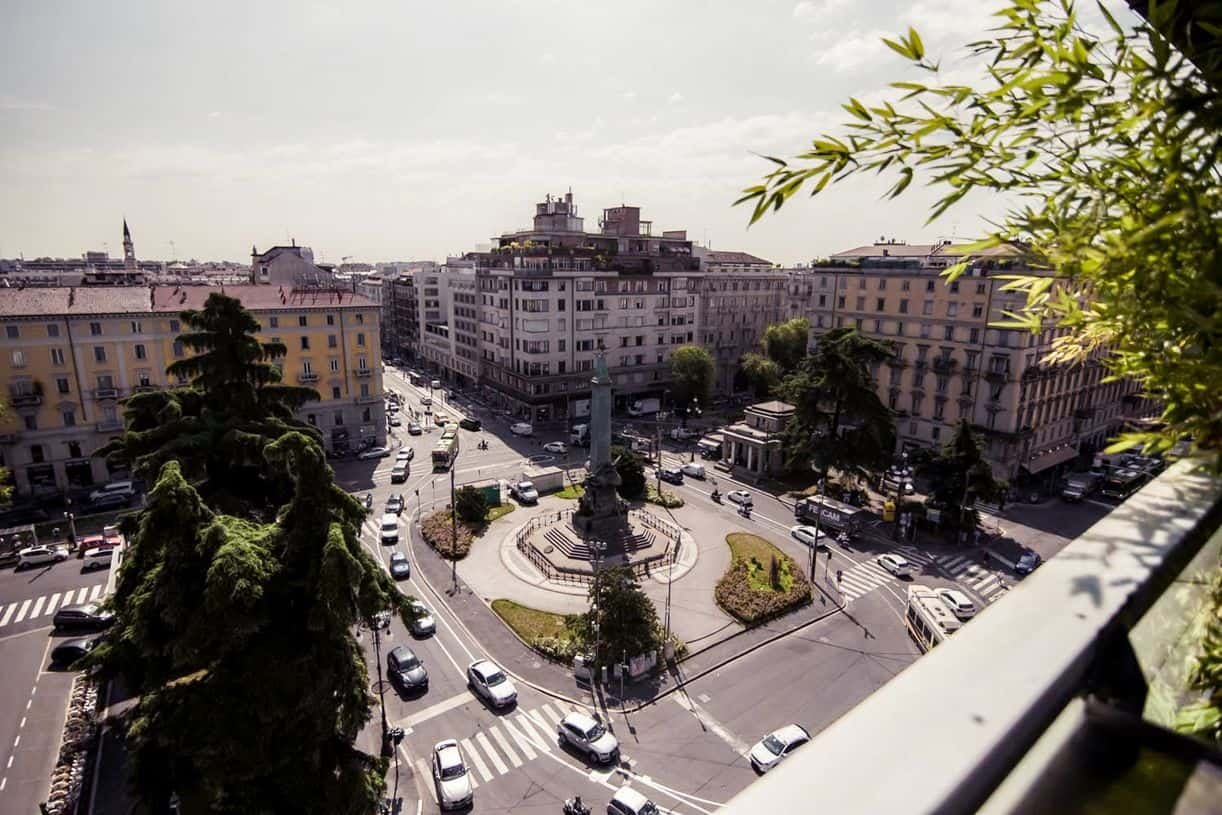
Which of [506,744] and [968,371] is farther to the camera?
[968,371]

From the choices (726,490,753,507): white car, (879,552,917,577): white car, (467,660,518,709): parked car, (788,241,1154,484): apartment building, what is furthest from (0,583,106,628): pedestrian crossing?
(788,241,1154,484): apartment building

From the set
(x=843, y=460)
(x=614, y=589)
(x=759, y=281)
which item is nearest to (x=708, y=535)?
(x=843, y=460)

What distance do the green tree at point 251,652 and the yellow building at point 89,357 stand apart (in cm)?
2968

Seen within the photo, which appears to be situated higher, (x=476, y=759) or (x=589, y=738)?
(x=589, y=738)

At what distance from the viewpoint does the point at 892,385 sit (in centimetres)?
5028

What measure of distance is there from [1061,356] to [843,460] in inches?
1516

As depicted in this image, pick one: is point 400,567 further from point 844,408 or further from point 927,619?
point 844,408

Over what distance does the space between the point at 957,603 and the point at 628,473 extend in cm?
1892

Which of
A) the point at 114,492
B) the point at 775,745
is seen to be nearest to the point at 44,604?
the point at 114,492

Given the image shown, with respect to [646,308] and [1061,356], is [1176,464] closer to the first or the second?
[1061,356]

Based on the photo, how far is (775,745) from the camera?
2020cm

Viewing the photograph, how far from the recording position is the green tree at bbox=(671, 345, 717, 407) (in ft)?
200

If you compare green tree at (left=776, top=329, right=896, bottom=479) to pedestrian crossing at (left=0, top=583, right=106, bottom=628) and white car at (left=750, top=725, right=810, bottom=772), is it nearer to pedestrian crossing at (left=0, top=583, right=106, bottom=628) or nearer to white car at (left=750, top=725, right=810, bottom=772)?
white car at (left=750, top=725, right=810, bottom=772)

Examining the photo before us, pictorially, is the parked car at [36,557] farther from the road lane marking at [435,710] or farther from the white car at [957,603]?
the white car at [957,603]
